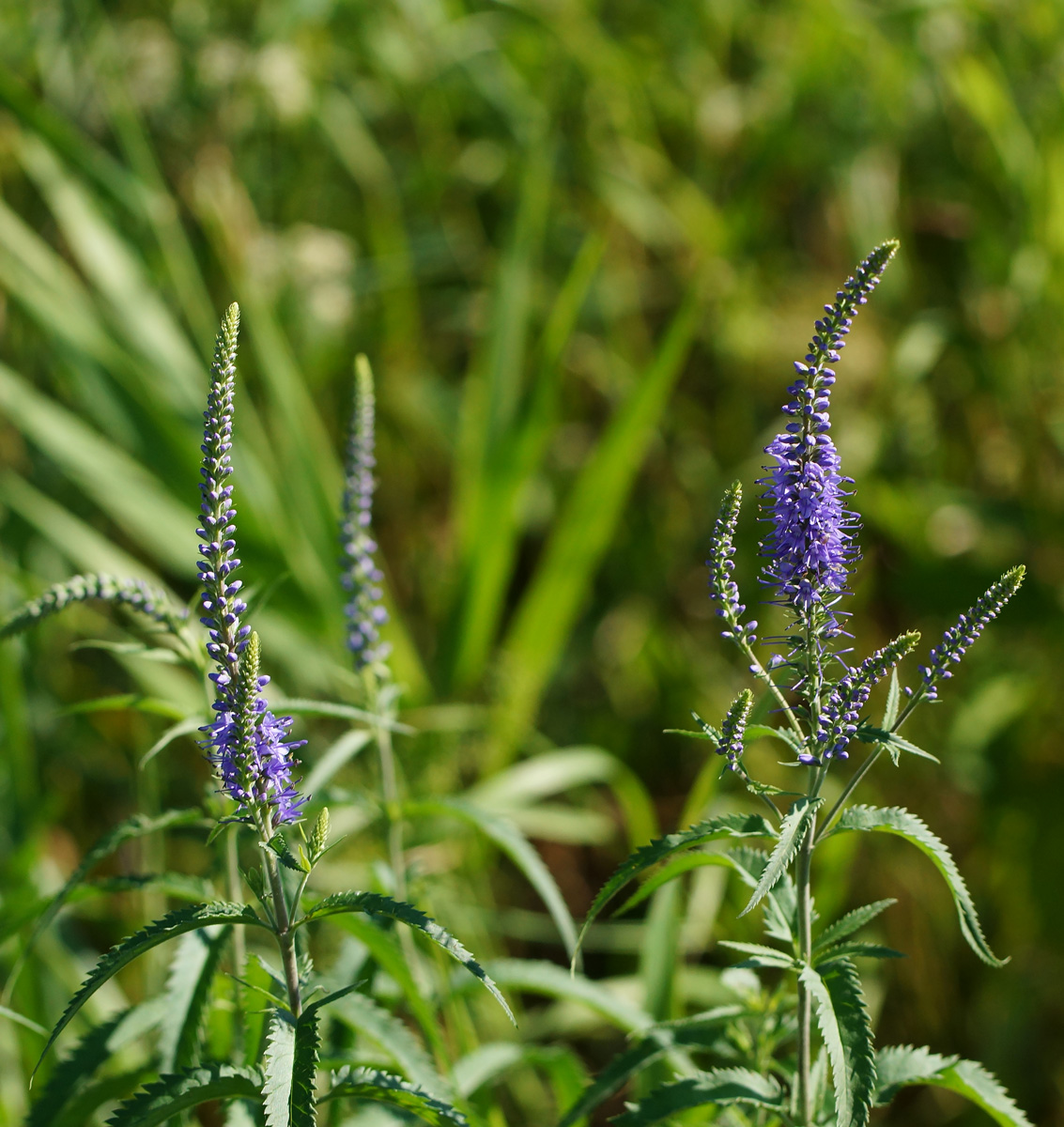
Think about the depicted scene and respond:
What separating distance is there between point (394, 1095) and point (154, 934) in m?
0.36

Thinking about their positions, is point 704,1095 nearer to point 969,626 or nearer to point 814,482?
point 969,626

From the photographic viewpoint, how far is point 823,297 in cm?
385

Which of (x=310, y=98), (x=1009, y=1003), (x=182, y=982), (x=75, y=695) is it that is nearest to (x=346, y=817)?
(x=182, y=982)

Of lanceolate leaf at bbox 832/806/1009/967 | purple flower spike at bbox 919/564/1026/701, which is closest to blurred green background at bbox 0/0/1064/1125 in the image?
lanceolate leaf at bbox 832/806/1009/967

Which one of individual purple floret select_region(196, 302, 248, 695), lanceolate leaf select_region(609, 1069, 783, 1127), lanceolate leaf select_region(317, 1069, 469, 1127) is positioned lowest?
lanceolate leaf select_region(609, 1069, 783, 1127)

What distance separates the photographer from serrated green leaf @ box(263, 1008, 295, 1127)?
1033 mm

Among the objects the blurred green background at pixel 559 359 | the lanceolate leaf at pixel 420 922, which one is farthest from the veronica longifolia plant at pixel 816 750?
the blurred green background at pixel 559 359

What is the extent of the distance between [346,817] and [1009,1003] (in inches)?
75.7

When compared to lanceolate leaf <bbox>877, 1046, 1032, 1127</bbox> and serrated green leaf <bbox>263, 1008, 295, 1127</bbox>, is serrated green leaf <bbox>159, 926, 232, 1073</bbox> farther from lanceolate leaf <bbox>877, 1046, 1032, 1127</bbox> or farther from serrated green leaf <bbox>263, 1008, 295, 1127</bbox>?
lanceolate leaf <bbox>877, 1046, 1032, 1127</bbox>

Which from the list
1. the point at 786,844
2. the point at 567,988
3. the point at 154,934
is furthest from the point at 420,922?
the point at 567,988

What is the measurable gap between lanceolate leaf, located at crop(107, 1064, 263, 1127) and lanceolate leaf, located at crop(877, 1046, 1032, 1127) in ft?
2.56

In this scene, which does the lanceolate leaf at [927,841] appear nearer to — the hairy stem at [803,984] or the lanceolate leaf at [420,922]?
the hairy stem at [803,984]

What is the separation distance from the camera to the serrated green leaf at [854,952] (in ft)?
3.99

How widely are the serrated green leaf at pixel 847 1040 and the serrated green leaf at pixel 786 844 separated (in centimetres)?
17
